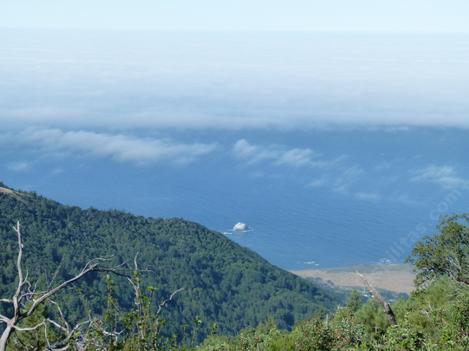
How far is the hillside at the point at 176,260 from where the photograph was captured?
84.8 metres

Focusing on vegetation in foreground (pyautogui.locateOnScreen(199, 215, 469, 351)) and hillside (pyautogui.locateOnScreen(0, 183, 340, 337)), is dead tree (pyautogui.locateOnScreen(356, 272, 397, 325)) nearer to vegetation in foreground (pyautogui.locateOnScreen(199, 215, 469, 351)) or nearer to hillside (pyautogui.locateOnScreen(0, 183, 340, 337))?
vegetation in foreground (pyautogui.locateOnScreen(199, 215, 469, 351))

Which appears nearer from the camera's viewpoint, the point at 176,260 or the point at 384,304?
the point at 384,304

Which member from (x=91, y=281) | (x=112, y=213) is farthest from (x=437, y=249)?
(x=112, y=213)

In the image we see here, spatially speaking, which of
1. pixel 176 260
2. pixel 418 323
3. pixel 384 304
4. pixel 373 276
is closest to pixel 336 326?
pixel 418 323

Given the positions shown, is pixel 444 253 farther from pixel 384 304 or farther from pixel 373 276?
pixel 373 276

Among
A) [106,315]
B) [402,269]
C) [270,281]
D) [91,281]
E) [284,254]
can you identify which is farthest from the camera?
[284,254]

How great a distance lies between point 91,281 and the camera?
74.8 meters

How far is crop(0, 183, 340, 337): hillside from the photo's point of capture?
278 ft

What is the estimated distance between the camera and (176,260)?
101 metres

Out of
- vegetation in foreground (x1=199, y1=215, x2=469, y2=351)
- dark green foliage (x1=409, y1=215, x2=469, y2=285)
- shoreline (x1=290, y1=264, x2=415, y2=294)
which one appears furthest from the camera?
shoreline (x1=290, y1=264, x2=415, y2=294)

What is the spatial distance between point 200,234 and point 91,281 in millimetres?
A: 39394

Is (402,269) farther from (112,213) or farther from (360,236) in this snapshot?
(112,213)

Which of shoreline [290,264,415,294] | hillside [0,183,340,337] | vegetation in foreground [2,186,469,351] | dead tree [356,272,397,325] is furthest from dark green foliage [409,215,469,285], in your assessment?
shoreline [290,264,415,294]

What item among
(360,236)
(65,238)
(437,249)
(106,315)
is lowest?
(106,315)
